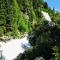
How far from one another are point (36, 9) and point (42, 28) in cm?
4036

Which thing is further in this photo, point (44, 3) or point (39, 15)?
point (44, 3)

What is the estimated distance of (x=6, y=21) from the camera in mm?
40500

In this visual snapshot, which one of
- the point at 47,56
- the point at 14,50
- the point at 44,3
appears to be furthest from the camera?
the point at 44,3

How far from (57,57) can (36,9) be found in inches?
1749

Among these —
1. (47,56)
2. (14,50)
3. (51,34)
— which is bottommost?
(14,50)

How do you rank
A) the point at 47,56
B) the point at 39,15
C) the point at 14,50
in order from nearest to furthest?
the point at 47,56 → the point at 14,50 → the point at 39,15

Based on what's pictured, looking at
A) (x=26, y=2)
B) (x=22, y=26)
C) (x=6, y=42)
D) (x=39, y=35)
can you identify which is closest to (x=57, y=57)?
(x=39, y=35)

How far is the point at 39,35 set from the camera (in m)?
18.8

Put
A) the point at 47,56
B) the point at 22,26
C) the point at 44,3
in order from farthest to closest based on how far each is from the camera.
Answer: the point at 44,3 → the point at 22,26 → the point at 47,56

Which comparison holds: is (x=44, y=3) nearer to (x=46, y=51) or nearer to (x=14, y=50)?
Result: (x=14, y=50)

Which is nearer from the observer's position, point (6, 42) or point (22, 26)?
point (6, 42)

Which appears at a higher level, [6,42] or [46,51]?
[46,51]

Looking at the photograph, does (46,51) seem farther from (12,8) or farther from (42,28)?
(12,8)

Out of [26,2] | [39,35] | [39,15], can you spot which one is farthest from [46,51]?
[39,15]
